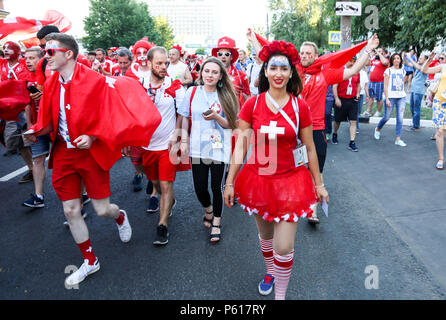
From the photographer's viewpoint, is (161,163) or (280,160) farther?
(161,163)

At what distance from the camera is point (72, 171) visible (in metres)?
3.09

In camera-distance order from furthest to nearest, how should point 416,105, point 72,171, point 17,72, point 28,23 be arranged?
point 416,105 → point 17,72 → point 28,23 → point 72,171

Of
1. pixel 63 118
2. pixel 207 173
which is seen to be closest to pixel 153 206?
pixel 207 173

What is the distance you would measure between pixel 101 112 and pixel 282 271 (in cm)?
206

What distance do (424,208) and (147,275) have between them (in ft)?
12.3

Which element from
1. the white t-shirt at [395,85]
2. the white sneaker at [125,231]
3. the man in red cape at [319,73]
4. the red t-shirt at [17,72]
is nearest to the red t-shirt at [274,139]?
the man in red cape at [319,73]

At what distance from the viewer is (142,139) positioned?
305cm

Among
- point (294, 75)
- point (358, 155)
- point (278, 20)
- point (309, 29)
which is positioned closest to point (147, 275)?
point (294, 75)

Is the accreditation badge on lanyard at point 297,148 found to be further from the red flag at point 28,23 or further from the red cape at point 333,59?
the red flag at point 28,23

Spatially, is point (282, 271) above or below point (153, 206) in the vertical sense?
above

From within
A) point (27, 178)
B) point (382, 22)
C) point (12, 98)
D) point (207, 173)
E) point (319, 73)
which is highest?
point (382, 22)

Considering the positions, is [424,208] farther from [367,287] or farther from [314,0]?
[314,0]

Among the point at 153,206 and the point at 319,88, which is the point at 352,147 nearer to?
the point at 319,88

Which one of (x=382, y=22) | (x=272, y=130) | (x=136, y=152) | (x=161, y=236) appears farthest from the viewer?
(x=382, y=22)
